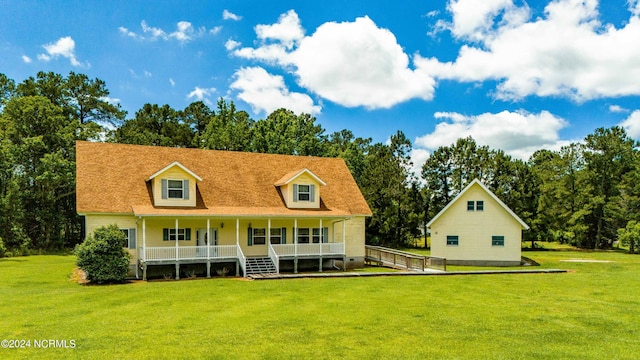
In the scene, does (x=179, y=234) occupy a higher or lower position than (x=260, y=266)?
higher

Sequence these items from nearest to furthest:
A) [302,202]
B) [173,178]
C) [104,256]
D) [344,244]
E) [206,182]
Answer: [104,256] < [173,178] < [344,244] < [206,182] < [302,202]

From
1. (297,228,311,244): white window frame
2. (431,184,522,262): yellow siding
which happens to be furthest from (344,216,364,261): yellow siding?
(431,184,522,262): yellow siding

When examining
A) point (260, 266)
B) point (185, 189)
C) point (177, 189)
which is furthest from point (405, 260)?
point (177, 189)

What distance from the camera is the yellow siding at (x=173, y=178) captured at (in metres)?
23.8

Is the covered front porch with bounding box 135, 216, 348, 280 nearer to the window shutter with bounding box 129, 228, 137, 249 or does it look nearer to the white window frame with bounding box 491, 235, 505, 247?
the window shutter with bounding box 129, 228, 137, 249

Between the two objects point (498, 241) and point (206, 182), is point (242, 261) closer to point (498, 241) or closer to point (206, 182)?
point (206, 182)

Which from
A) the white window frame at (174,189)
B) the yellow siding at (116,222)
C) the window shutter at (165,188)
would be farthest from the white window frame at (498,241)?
the yellow siding at (116,222)

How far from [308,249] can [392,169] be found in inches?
932

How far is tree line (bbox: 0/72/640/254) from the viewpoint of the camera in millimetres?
40250

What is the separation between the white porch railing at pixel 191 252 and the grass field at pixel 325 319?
7.89 ft

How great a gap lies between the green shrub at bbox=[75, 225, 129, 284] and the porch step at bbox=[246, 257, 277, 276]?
20.8 feet

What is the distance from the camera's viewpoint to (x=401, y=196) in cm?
4766

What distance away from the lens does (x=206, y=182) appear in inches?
1056

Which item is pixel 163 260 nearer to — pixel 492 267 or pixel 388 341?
pixel 388 341
